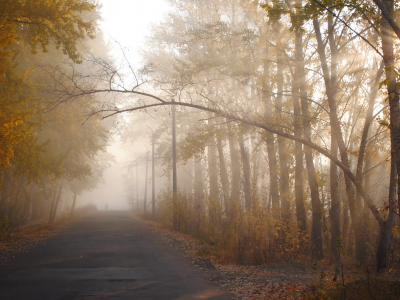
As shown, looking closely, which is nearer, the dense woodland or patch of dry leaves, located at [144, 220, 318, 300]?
patch of dry leaves, located at [144, 220, 318, 300]

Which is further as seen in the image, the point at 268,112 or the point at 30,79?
the point at 268,112

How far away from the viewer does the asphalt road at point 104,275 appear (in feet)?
19.2

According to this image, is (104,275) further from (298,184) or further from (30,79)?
(30,79)

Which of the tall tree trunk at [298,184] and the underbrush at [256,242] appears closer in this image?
the underbrush at [256,242]

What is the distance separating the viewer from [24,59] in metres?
13.6

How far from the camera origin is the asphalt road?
19.2 feet

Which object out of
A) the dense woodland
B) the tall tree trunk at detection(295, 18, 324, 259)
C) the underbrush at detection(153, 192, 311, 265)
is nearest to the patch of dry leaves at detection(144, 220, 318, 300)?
the underbrush at detection(153, 192, 311, 265)

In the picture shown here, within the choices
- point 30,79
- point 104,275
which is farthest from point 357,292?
point 30,79

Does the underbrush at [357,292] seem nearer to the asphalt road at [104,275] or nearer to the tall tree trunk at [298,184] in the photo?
the asphalt road at [104,275]

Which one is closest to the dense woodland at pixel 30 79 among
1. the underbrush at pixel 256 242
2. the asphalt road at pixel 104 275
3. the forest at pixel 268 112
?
the forest at pixel 268 112

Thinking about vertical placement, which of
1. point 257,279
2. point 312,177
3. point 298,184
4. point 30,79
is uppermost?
point 30,79

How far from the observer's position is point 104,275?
283 inches

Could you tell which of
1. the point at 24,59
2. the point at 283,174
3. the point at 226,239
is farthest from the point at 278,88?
the point at 24,59

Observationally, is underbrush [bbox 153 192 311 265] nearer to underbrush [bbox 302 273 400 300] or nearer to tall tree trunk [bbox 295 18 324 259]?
tall tree trunk [bbox 295 18 324 259]
